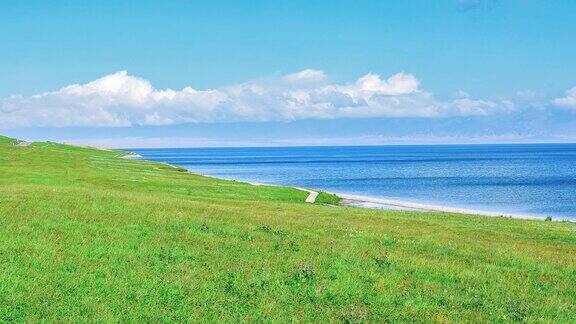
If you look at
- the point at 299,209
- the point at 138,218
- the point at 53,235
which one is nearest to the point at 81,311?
the point at 53,235

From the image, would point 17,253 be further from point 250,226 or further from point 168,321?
point 250,226

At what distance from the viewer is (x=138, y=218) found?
101 feet

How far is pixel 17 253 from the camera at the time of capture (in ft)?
71.9

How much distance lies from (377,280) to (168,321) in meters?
8.12

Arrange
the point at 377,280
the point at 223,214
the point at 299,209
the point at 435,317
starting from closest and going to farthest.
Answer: the point at 435,317 < the point at 377,280 < the point at 223,214 < the point at 299,209

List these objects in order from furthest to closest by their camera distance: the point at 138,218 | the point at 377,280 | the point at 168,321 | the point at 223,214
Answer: the point at 223,214, the point at 138,218, the point at 377,280, the point at 168,321

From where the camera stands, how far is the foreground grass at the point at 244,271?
17.7m

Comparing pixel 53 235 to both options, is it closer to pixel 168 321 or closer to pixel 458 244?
pixel 168 321

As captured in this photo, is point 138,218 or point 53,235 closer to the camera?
point 53,235

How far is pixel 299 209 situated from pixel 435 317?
37128 millimetres

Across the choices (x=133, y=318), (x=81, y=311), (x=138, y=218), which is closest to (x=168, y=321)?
(x=133, y=318)

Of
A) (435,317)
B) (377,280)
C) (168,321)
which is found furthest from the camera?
(377,280)

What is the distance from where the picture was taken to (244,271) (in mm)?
21641

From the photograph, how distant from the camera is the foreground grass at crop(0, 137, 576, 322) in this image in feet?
58.2
